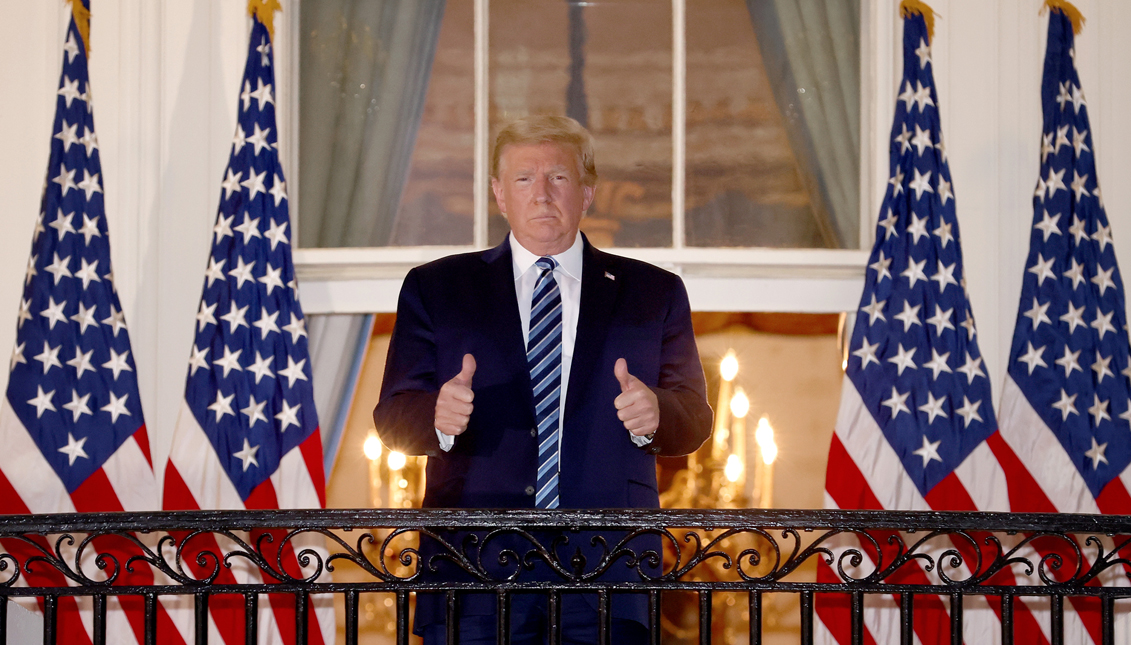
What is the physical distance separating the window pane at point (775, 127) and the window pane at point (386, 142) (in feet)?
2.90

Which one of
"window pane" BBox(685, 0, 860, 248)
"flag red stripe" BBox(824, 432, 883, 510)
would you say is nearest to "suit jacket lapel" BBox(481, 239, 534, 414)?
"window pane" BBox(685, 0, 860, 248)

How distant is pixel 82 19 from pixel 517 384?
211 cm

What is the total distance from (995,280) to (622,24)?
5.43ft

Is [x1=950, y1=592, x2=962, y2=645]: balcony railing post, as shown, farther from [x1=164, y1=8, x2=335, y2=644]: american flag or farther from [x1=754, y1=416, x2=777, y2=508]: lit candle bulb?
[x1=164, y1=8, x2=335, y2=644]: american flag

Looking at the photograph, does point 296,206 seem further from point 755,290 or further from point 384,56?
point 755,290

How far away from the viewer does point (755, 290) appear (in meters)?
3.35

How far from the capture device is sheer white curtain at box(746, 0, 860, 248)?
3479mm

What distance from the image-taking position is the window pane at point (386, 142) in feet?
11.4

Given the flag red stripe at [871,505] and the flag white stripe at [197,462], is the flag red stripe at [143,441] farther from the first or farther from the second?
the flag red stripe at [871,505]

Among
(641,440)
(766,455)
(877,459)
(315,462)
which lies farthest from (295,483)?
(877,459)

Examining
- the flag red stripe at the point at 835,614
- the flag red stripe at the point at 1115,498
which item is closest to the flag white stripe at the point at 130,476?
the flag red stripe at the point at 835,614

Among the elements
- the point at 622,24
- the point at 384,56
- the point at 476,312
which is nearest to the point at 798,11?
the point at 622,24

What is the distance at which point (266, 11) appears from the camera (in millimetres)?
3248

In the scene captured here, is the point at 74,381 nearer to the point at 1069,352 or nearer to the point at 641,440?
the point at 641,440
